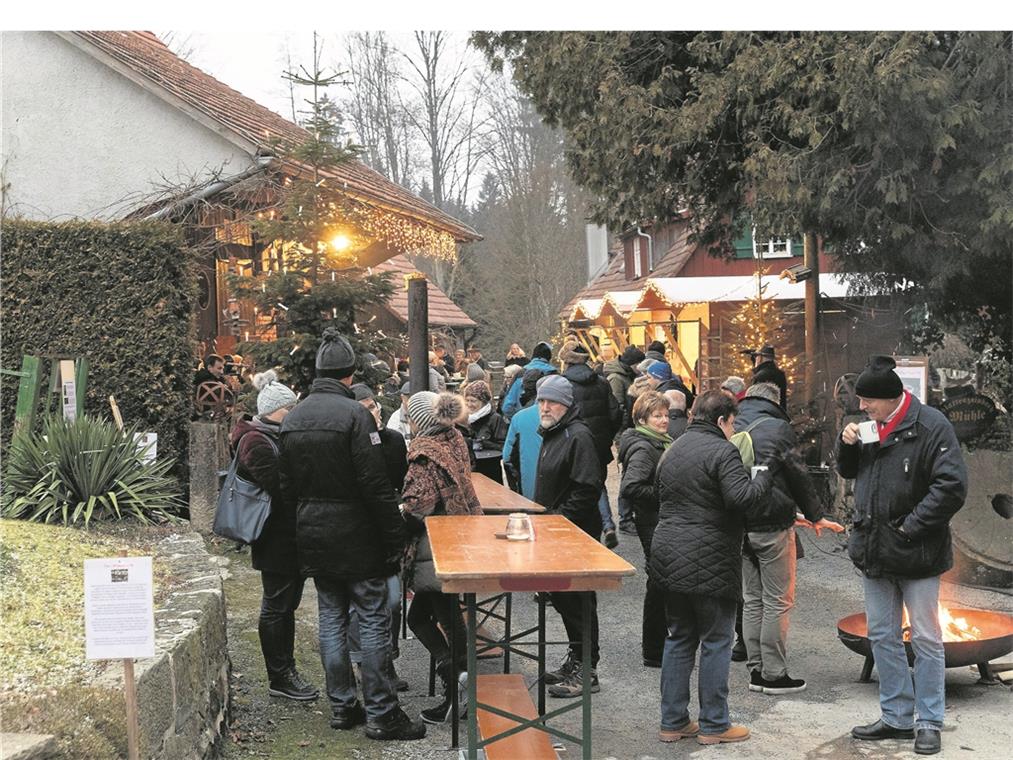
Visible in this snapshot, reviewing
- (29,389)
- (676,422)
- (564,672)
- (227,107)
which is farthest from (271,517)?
(227,107)

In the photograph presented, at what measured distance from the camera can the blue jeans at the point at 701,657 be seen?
595cm

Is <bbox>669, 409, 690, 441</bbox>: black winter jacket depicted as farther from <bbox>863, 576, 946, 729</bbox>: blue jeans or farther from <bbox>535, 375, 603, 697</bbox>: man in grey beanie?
<bbox>863, 576, 946, 729</bbox>: blue jeans

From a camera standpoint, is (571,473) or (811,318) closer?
(571,473)

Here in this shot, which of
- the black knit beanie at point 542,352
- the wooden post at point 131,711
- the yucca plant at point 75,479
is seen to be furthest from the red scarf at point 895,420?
the black knit beanie at point 542,352

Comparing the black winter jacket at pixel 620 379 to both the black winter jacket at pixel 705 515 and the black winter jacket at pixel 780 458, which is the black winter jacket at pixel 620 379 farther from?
the black winter jacket at pixel 705 515

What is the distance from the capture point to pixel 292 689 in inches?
267

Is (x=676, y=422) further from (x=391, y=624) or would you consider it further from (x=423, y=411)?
(x=423, y=411)

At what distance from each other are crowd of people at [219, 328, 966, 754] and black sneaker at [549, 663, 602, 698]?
1cm

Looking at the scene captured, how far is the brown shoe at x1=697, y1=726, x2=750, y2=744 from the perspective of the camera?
20.0 ft

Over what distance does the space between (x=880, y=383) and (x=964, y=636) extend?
1916mm

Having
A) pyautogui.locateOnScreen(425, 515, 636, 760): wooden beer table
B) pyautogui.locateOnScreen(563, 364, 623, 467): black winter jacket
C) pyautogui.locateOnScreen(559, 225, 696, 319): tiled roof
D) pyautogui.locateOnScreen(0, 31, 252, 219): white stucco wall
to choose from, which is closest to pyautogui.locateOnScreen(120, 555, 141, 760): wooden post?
pyautogui.locateOnScreen(425, 515, 636, 760): wooden beer table

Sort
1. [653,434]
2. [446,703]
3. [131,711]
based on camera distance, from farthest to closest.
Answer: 1. [653,434]
2. [446,703]
3. [131,711]

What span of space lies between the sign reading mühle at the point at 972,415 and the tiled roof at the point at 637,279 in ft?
32.7

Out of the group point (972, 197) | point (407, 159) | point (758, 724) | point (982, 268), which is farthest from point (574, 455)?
point (407, 159)
